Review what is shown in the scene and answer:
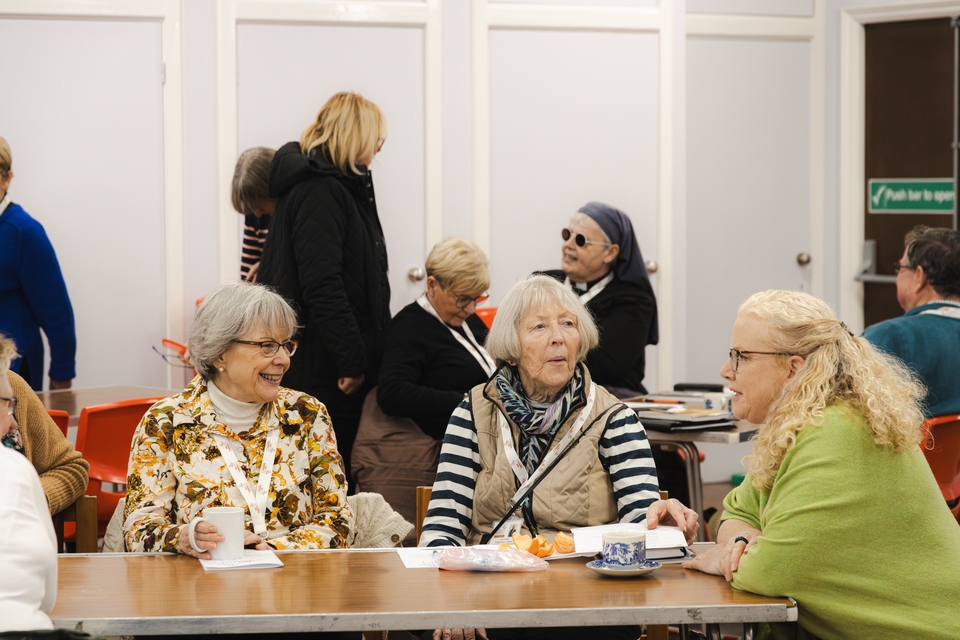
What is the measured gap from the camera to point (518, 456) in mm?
2795

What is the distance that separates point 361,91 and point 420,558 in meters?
3.30

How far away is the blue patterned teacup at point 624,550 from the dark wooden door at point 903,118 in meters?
4.90

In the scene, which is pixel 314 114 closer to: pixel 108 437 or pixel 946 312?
pixel 108 437

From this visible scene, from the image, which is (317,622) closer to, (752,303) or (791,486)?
(791,486)

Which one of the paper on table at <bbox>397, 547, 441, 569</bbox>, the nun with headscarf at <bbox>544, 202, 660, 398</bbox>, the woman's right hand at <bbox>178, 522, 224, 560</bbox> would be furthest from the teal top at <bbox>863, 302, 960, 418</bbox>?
the woman's right hand at <bbox>178, 522, 224, 560</bbox>

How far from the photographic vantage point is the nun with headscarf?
14.7 feet

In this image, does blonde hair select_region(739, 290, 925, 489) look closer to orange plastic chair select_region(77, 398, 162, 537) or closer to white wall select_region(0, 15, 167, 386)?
orange plastic chair select_region(77, 398, 162, 537)

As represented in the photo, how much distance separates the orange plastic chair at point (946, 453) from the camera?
3.89 m

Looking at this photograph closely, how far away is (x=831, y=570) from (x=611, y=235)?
2.67m

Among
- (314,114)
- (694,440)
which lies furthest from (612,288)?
(314,114)

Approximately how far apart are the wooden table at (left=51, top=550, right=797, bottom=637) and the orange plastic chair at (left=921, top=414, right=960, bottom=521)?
2003 mm

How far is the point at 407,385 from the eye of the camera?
3.78 meters

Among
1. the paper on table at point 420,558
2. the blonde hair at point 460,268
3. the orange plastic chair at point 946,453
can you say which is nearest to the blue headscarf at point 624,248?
the blonde hair at point 460,268

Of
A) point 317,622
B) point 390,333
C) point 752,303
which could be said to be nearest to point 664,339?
point 390,333
